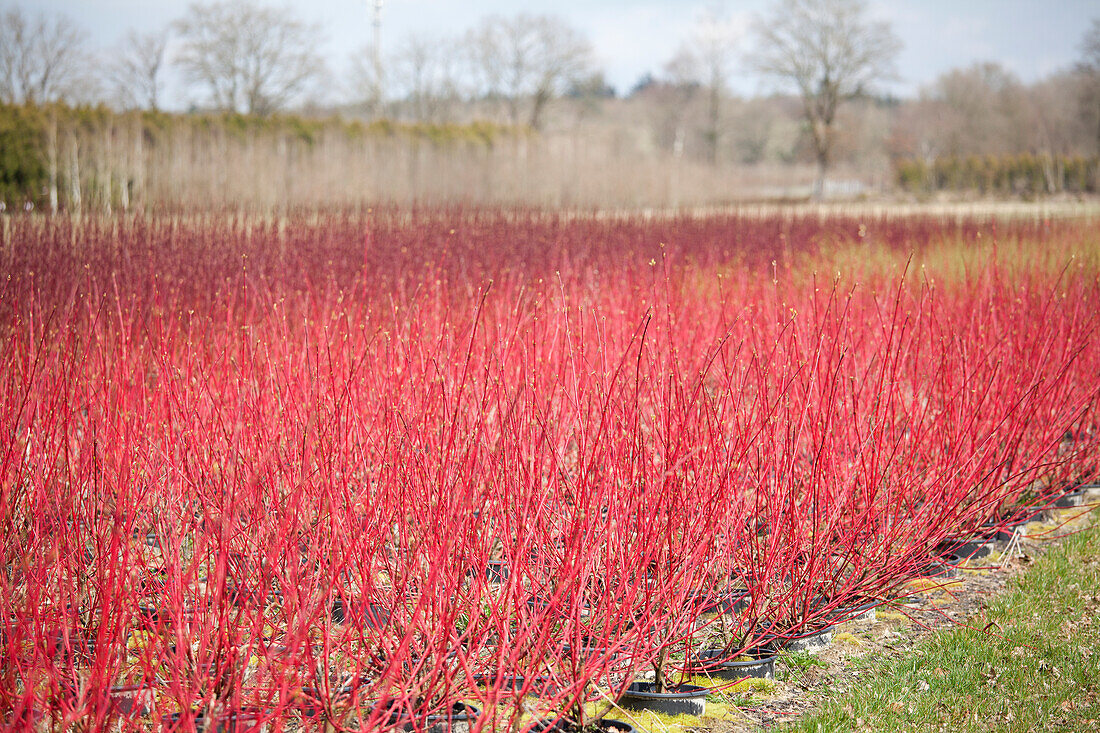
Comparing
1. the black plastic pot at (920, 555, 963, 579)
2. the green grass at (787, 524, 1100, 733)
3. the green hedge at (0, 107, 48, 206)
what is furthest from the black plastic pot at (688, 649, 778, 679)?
the green hedge at (0, 107, 48, 206)

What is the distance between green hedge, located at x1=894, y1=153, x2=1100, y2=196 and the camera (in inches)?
1329

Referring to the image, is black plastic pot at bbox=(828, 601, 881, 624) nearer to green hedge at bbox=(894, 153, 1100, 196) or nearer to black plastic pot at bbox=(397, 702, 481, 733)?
black plastic pot at bbox=(397, 702, 481, 733)

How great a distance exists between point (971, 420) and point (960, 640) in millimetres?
761

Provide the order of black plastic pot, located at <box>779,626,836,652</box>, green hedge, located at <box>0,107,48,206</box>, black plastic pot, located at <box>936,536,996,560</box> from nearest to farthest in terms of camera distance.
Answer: black plastic pot, located at <box>779,626,836,652</box> < black plastic pot, located at <box>936,536,996,560</box> < green hedge, located at <box>0,107,48,206</box>

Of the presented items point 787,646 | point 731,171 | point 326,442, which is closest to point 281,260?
point 326,442

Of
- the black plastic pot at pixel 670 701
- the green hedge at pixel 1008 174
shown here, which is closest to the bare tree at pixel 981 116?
the green hedge at pixel 1008 174

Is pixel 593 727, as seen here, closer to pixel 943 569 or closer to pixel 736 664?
pixel 736 664

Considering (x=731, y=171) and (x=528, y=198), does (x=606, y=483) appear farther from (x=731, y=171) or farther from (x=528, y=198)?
(x=731, y=171)

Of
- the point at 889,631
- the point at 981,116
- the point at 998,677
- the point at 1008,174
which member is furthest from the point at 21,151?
the point at 981,116

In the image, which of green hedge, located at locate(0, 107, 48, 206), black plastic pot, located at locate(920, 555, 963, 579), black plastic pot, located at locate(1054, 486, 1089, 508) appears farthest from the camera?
green hedge, located at locate(0, 107, 48, 206)

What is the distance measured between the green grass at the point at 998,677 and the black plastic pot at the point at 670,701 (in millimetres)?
266

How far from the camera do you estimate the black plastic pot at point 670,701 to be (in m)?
2.59

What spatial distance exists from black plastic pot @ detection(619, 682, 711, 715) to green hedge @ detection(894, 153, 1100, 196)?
117 feet

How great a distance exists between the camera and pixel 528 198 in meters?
18.2
